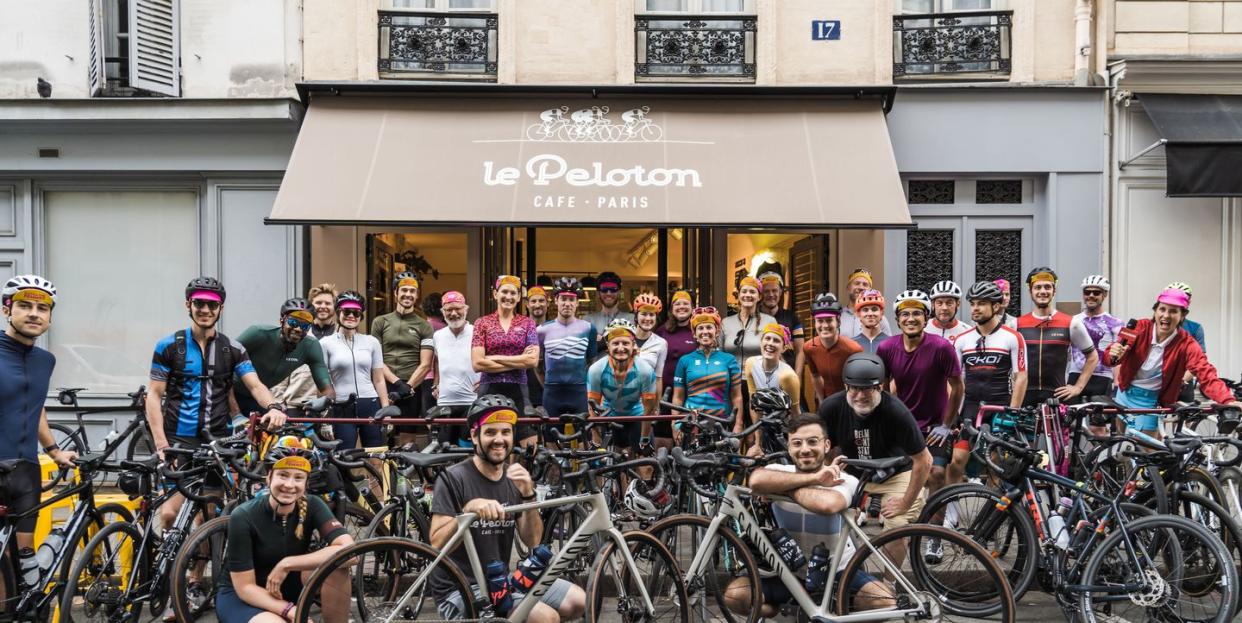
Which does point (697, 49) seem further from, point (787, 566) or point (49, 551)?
point (49, 551)

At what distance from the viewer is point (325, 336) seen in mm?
7914

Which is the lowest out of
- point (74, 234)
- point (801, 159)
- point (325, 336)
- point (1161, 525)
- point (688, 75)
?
point (1161, 525)

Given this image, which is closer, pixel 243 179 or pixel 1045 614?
pixel 1045 614

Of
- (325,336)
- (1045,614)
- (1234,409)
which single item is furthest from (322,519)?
(1234,409)

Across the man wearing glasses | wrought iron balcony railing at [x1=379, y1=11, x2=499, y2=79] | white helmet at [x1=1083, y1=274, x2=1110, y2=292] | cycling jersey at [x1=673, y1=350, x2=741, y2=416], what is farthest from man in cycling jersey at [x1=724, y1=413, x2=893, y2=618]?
wrought iron balcony railing at [x1=379, y1=11, x2=499, y2=79]

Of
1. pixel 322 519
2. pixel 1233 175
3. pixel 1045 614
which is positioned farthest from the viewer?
pixel 1233 175

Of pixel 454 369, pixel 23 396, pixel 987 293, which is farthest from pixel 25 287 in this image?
pixel 987 293

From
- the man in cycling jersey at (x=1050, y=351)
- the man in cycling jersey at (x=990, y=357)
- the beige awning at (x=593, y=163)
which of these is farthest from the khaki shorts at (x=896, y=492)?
the beige awning at (x=593, y=163)

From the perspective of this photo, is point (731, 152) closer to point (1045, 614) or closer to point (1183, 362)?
point (1183, 362)

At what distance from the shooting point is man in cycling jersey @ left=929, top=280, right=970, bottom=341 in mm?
7320

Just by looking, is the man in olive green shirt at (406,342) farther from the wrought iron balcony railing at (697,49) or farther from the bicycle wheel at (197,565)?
the wrought iron balcony railing at (697,49)

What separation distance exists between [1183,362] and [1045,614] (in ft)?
9.07

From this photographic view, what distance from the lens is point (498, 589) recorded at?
4.70 m

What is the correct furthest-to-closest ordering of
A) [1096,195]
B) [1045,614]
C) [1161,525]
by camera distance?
1. [1096,195]
2. [1045,614]
3. [1161,525]
